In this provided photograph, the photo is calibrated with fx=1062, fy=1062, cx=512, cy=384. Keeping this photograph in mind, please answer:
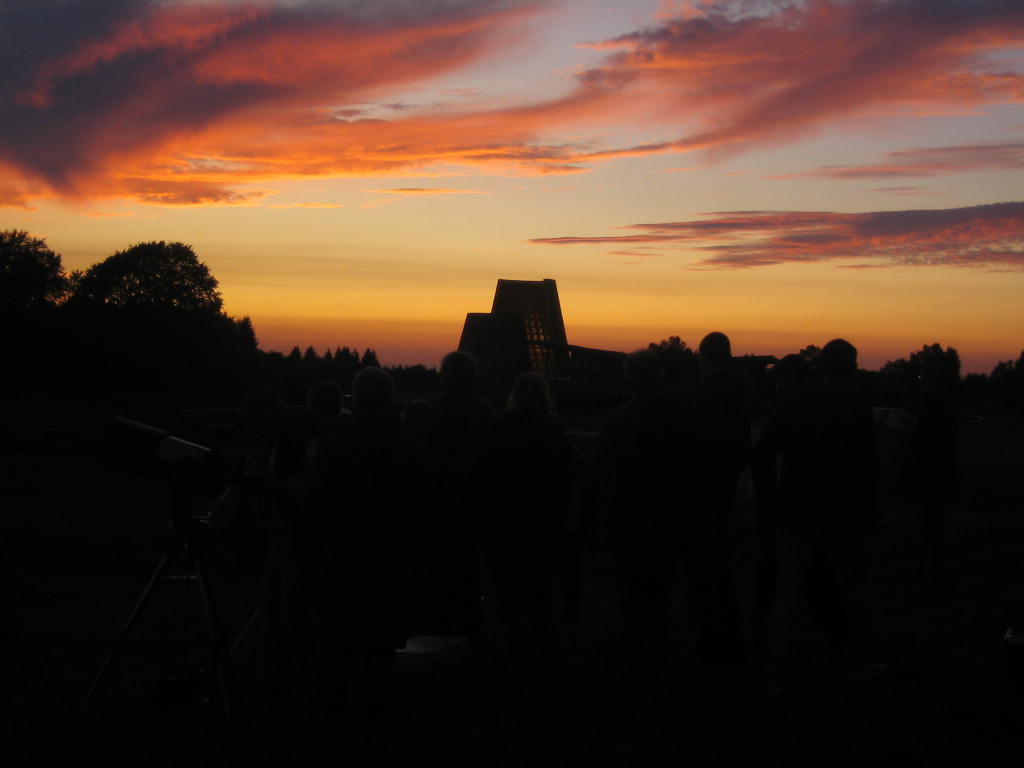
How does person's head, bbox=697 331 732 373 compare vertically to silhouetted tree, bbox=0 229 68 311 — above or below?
below

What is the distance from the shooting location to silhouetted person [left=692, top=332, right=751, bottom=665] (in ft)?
21.7

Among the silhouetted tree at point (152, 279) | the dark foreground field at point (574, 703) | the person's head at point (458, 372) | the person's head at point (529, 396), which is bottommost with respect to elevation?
the dark foreground field at point (574, 703)

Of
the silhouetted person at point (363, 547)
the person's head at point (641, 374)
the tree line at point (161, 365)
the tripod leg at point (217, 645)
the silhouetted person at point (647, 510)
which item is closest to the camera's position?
the silhouetted person at point (363, 547)

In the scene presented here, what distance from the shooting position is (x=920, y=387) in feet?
31.4

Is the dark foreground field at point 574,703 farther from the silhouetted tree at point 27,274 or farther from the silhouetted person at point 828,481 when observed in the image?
the silhouetted tree at point 27,274

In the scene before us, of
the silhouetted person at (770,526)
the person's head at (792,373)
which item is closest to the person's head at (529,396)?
the silhouetted person at (770,526)

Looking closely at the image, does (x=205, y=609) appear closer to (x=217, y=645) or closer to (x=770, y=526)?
(x=217, y=645)

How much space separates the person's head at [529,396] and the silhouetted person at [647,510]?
0.42m

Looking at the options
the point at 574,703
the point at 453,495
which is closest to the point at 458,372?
the point at 453,495

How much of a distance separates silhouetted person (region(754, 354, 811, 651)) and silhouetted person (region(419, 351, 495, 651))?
181 cm

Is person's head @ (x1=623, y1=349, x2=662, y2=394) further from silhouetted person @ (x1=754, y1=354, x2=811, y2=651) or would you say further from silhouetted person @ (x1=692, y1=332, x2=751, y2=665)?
silhouetted person @ (x1=754, y1=354, x2=811, y2=651)

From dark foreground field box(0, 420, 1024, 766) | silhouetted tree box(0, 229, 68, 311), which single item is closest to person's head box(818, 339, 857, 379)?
dark foreground field box(0, 420, 1024, 766)

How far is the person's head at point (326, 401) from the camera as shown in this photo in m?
6.75

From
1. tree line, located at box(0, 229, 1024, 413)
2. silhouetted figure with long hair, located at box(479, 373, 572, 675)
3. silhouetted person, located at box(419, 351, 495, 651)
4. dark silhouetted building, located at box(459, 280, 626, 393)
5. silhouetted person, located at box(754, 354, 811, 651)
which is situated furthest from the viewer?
tree line, located at box(0, 229, 1024, 413)
